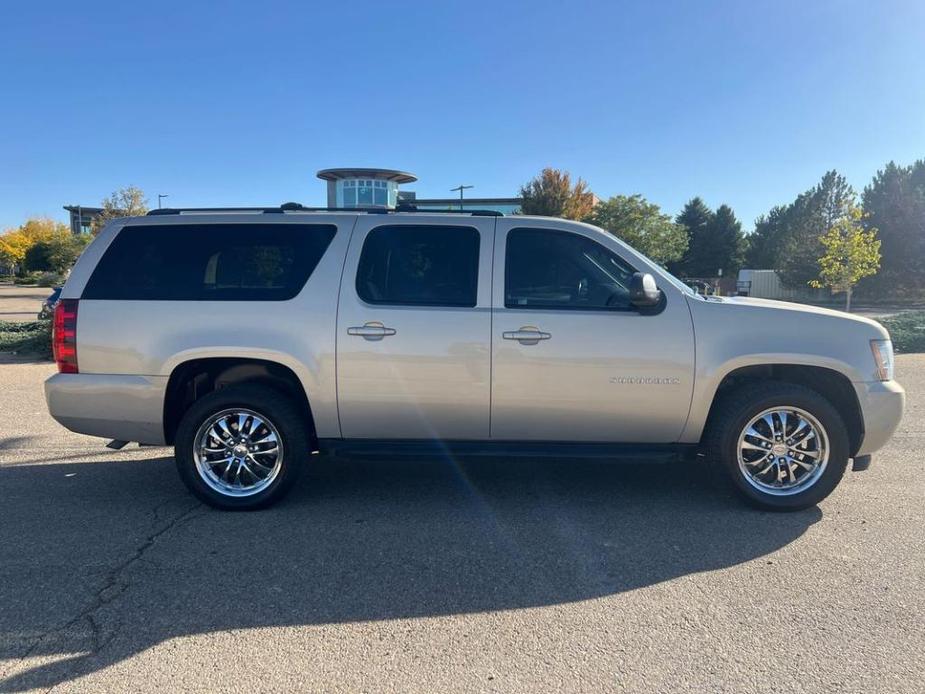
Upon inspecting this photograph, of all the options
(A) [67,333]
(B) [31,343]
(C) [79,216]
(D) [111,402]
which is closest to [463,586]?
(D) [111,402]

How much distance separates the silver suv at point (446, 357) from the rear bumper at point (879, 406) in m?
0.01

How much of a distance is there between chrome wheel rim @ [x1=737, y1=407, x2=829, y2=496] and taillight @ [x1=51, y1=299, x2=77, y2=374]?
181 inches

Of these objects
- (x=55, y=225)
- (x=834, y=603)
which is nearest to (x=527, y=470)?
(x=834, y=603)

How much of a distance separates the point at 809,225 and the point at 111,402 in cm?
5341

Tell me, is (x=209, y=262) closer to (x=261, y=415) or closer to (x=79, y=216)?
(x=261, y=415)

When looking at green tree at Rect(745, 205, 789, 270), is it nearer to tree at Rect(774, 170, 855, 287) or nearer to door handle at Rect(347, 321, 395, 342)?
tree at Rect(774, 170, 855, 287)

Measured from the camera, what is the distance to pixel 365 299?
432 centimetres

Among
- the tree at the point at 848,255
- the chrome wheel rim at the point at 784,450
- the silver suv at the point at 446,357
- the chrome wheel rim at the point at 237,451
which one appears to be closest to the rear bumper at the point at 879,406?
the silver suv at the point at 446,357

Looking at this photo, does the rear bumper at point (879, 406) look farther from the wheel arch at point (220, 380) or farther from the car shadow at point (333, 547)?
the wheel arch at point (220, 380)

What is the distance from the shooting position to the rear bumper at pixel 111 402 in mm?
4324

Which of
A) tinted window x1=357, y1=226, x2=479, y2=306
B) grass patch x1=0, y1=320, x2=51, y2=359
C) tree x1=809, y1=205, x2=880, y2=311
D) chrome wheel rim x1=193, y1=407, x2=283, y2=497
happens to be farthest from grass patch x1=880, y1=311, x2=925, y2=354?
grass patch x1=0, y1=320, x2=51, y2=359

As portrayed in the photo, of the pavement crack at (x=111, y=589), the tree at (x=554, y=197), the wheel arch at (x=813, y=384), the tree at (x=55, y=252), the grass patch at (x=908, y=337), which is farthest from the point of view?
the tree at (x=55, y=252)

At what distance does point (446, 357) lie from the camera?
13.9 feet

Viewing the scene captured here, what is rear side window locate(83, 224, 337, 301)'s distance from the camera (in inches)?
172
